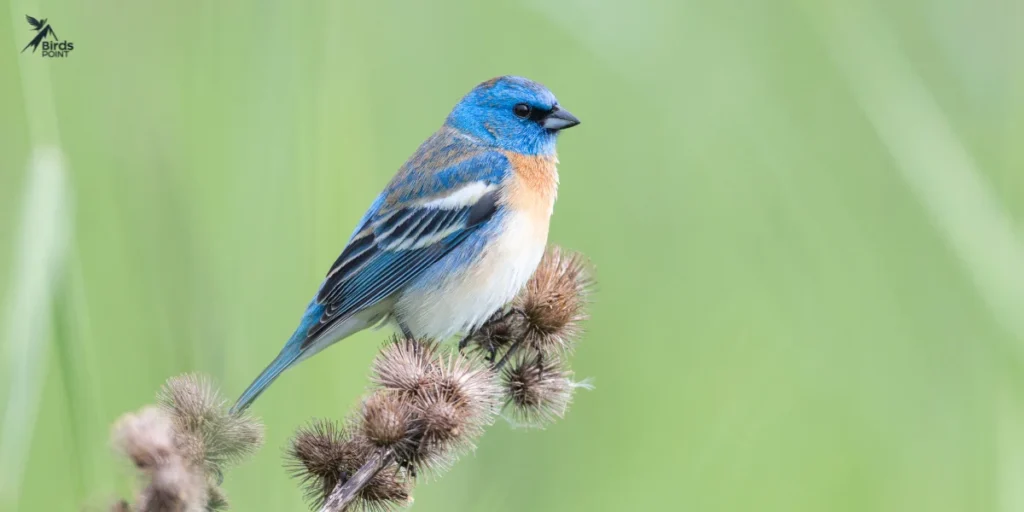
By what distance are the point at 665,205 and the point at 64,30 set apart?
321 centimetres

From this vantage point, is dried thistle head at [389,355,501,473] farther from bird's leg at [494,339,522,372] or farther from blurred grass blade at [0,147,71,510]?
blurred grass blade at [0,147,71,510]

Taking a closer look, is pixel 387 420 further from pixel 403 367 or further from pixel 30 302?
pixel 30 302

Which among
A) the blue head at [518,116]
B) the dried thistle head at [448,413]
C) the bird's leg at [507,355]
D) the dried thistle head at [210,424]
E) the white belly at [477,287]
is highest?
the blue head at [518,116]

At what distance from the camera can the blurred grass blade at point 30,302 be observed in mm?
2119

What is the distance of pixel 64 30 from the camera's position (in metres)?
3.81

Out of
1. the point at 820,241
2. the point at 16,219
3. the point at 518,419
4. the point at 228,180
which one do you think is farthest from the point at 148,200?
the point at 820,241

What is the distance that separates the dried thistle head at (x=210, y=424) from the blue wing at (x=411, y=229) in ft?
4.69

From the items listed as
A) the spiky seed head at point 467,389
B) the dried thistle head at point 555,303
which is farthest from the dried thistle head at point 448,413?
the dried thistle head at point 555,303

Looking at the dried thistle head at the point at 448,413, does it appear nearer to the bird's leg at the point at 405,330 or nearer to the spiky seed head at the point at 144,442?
the spiky seed head at the point at 144,442

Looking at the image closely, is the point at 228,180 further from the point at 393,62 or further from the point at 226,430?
the point at 393,62

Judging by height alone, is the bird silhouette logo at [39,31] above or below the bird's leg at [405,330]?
below

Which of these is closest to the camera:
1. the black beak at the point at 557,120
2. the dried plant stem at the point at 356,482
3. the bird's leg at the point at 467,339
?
the dried plant stem at the point at 356,482

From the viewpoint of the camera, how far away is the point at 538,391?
11.3 feet

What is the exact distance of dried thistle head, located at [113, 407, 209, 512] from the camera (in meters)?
1.63
